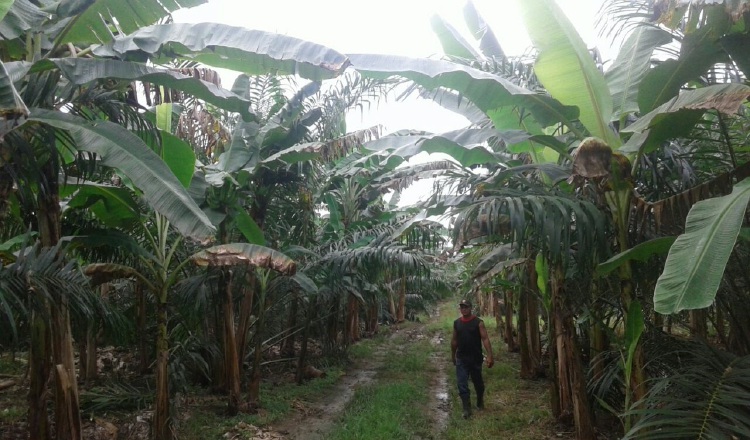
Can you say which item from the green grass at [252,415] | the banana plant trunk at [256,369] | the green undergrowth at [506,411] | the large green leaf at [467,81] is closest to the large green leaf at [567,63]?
the large green leaf at [467,81]

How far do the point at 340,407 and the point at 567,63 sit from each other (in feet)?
18.8

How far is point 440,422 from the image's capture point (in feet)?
21.1

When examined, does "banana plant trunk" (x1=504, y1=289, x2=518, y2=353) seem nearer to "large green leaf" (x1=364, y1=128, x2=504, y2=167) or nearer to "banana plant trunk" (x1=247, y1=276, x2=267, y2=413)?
"banana plant trunk" (x1=247, y1=276, x2=267, y2=413)

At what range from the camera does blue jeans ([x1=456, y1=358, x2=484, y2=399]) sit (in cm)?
649

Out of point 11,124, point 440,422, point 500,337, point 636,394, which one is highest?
point 11,124

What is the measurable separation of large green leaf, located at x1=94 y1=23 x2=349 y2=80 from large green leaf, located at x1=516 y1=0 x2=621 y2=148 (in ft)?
4.94

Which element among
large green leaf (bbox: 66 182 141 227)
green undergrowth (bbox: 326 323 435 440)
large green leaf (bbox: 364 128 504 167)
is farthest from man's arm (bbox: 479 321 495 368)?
large green leaf (bbox: 66 182 141 227)

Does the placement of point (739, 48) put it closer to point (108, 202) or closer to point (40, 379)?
point (108, 202)

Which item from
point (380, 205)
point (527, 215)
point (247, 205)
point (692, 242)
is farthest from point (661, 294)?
point (380, 205)

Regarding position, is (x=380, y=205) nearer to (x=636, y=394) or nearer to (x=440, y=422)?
(x=440, y=422)

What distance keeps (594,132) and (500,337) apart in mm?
12291

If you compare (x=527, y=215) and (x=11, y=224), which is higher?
(x=11, y=224)

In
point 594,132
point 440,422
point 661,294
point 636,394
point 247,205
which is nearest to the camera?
point 661,294

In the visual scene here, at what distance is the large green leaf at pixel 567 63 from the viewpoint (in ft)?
12.1
